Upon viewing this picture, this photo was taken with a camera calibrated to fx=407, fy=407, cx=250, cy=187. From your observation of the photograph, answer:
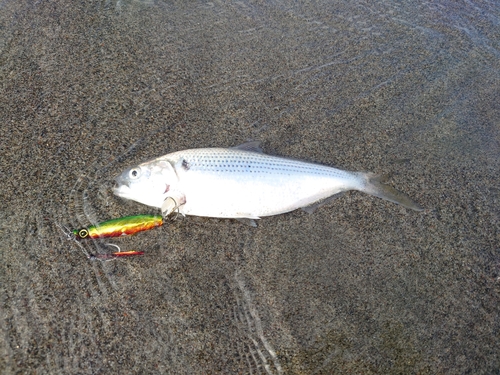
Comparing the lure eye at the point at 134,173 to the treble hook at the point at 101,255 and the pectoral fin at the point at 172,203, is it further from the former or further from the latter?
the treble hook at the point at 101,255

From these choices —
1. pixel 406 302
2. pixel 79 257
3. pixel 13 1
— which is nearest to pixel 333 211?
pixel 406 302

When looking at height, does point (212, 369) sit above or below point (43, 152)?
below

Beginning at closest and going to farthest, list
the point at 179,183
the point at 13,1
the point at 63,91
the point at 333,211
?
the point at 179,183, the point at 333,211, the point at 63,91, the point at 13,1

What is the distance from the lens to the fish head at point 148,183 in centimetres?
378

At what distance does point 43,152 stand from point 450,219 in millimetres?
4129

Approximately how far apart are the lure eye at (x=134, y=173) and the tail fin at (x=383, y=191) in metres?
2.19

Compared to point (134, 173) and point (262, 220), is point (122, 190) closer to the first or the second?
point (134, 173)

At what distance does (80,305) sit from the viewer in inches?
127

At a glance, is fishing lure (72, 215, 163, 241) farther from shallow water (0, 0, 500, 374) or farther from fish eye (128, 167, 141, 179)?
fish eye (128, 167, 141, 179)

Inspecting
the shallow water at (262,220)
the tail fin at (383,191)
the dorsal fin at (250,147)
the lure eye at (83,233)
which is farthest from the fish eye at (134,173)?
the tail fin at (383,191)

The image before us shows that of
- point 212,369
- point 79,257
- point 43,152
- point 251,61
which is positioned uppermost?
point 251,61

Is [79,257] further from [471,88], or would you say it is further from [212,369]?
[471,88]

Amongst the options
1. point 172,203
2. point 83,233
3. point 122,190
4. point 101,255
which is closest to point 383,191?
point 172,203

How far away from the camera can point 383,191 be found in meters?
4.06
